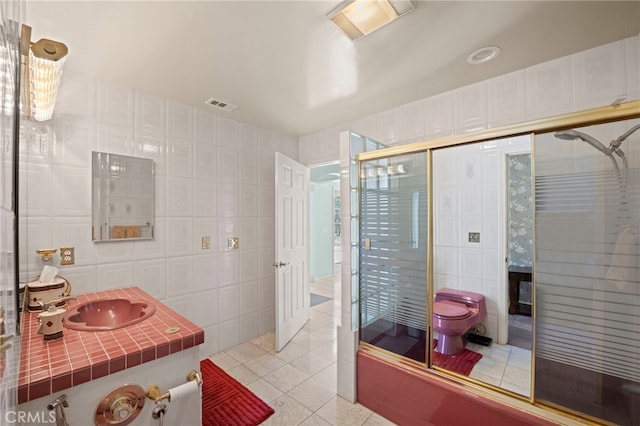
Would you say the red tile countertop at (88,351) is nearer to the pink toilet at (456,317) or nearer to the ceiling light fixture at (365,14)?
the ceiling light fixture at (365,14)

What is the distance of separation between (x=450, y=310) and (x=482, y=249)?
69 cm

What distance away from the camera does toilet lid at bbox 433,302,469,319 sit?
233 cm

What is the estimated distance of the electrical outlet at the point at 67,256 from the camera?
183cm

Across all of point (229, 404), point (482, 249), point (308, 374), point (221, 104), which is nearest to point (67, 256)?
point (229, 404)

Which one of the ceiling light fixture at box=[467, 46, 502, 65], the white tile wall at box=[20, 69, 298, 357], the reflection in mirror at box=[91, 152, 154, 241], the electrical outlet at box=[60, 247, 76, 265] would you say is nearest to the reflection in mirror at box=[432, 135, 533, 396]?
the ceiling light fixture at box=[467, 46, 502, 65]

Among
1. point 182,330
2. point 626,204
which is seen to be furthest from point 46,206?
point 626,204

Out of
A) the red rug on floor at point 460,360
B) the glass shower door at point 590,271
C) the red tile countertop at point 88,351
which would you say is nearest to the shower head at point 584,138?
the glass shower door at point 590,271

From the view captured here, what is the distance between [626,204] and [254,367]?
2752 mm

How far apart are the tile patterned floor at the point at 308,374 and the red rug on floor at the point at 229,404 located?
6 cm

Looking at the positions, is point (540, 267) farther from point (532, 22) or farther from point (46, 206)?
point (46, 206)

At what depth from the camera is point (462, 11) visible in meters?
1.33

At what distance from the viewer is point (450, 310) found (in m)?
2.43

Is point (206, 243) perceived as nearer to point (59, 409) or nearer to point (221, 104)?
point (221, 104)

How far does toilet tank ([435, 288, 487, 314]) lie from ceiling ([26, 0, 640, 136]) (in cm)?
190
